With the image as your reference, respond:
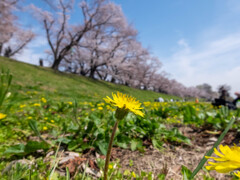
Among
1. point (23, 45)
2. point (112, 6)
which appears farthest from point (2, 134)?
point (23, 45)

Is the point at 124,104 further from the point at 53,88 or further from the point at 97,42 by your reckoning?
the point at 97,42

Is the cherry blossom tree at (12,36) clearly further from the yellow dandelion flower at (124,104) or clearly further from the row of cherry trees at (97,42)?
the yellow dandelion flower at (124,104)

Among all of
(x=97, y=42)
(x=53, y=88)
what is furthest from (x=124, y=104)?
(x=97, y=42)

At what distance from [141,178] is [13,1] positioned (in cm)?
1984

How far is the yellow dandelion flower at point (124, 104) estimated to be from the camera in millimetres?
625

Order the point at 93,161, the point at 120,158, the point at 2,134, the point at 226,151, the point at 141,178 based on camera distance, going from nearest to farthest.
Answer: the point at 226,151
the point at 141,178
the point at 93,161
the point at 120,158
the point at 2,134

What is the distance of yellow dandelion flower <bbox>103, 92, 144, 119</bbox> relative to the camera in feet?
2.05

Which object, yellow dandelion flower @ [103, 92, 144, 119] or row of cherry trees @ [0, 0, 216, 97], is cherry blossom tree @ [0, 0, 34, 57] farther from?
yellow dandelion flower @ [103, 92, 144, 119]

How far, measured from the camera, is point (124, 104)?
64 cm

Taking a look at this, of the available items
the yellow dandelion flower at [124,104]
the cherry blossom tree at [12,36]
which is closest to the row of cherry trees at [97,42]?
the cherry blossom tree at [12,36]

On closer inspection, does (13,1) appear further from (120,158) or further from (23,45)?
(120,158)

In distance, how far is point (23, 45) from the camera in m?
27.6

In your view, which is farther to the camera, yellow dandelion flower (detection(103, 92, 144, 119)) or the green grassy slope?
the green grassy slope

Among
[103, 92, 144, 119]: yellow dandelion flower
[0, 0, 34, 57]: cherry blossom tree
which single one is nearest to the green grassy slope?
[103, 92, 144, 119]: yellow dandelion flower
